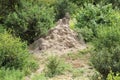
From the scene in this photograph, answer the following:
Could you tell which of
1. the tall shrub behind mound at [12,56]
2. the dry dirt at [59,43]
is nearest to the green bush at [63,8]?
the dry dirt at [59,43]

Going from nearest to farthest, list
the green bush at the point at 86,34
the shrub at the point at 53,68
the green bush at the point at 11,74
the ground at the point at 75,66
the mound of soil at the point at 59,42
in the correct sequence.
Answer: the green bush at the point at 11,74, the ground at the point at 75,66, the shrub at the point at 53,68, the mound of soil at the point at 59,42, the green bush at the point at 86,34

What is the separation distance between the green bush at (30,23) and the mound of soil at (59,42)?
2.46 ft

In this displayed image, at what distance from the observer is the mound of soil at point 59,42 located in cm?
1316

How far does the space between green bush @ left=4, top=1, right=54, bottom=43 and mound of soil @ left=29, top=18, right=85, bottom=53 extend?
75 cm

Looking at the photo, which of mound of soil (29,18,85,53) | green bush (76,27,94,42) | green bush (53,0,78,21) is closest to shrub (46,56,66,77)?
mound of soil (29,18,85,53)

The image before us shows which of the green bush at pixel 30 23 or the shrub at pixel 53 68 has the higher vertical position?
the green bush at pixel 30 23

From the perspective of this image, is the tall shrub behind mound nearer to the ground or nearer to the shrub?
the ground

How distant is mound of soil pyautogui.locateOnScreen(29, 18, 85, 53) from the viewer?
1316 centimetres

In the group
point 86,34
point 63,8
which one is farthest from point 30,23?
point 63,8

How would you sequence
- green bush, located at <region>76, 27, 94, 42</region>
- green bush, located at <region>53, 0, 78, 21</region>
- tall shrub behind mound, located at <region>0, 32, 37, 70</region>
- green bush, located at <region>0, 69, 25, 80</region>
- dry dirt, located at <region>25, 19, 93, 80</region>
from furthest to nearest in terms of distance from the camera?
1. green bush, located at <region>53, 0, 78, 21</region>
2. green bush, located at <region>76, 27, 94, 42</region>
3. dry dirt, located at <region>25, 19, 93, 80</region>
4. tall shrub behind mound, located at <region>0, 32, 37, 70</region>
5. green bush, located at <region>0, 69, 25, 80</region>

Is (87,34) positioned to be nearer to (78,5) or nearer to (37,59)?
(37,59)

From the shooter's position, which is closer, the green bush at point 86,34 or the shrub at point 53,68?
the shrub at point 53,68

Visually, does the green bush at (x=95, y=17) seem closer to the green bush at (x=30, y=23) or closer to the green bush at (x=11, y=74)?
the green bush at (x=30, y=23)

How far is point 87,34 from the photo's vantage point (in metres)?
14.2
